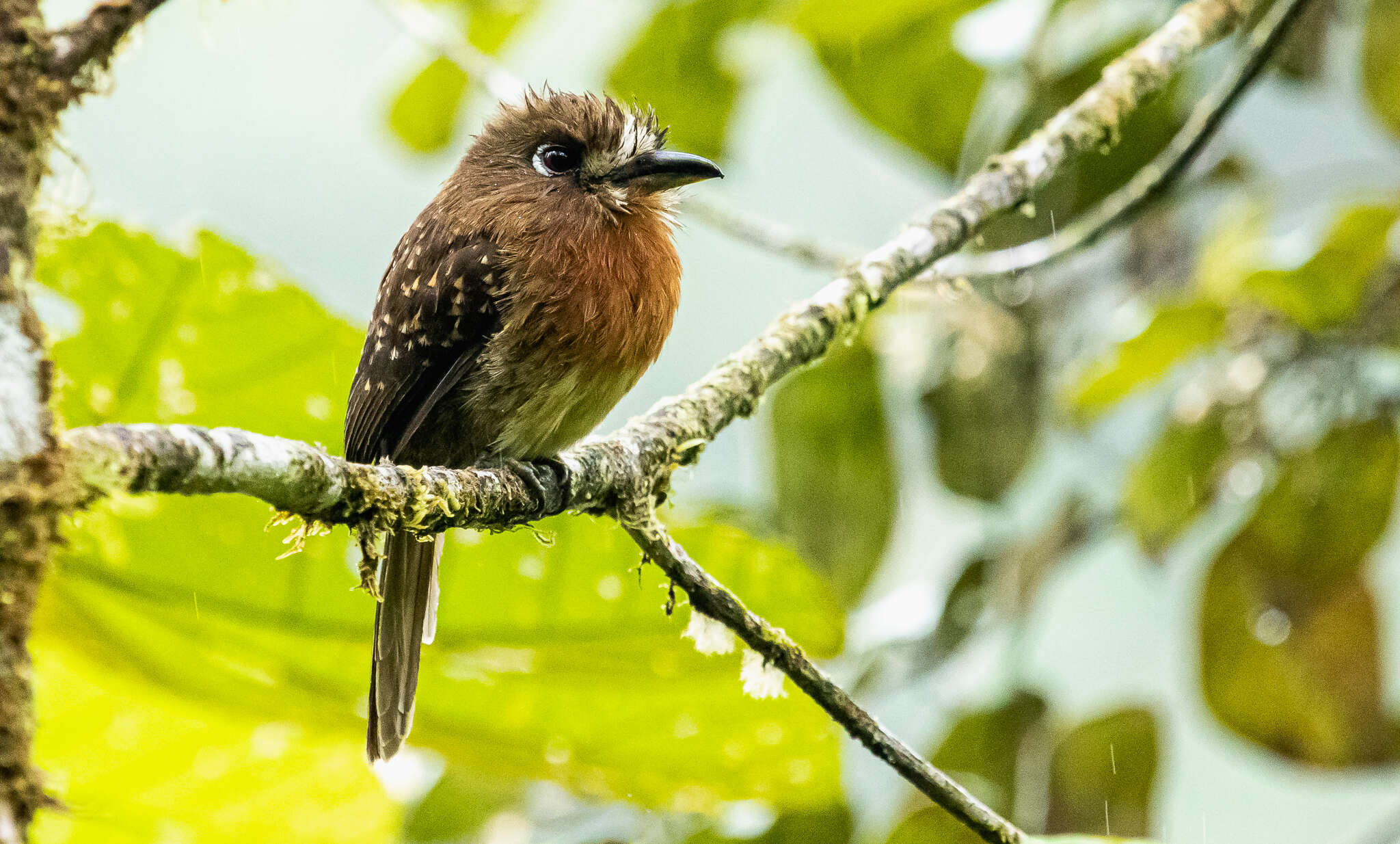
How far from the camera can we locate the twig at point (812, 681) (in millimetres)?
1237

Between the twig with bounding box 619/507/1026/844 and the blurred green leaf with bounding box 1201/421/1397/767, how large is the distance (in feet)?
4.09

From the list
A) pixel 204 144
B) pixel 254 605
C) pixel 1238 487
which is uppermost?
pixel 204 144

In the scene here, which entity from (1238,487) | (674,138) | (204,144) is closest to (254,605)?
(674,138)

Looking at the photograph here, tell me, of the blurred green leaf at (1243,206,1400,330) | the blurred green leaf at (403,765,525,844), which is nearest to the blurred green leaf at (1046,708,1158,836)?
the blurred green leaf at (1243,206,1400,330)

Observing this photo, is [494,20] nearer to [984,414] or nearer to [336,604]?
[984,414]

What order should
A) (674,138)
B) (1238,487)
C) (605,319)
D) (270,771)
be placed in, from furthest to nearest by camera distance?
(674,138) → (1238,487) → (270,771) → (605,319)

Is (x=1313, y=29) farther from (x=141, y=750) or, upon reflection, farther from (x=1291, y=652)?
(x=141, y=750)

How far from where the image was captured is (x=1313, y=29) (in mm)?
2721

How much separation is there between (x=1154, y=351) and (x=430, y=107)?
72.0 inches

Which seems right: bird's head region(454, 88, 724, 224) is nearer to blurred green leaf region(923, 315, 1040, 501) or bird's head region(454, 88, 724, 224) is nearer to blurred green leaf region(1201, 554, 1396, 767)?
blurred green leaf region(923, 315, 1040, 501)

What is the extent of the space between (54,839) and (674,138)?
1.94 m

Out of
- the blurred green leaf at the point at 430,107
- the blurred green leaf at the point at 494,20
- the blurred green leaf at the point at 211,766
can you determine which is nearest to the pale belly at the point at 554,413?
the blurred green leaf at the point at 211,766

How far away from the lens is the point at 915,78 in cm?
263

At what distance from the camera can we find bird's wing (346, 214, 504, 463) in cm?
175
